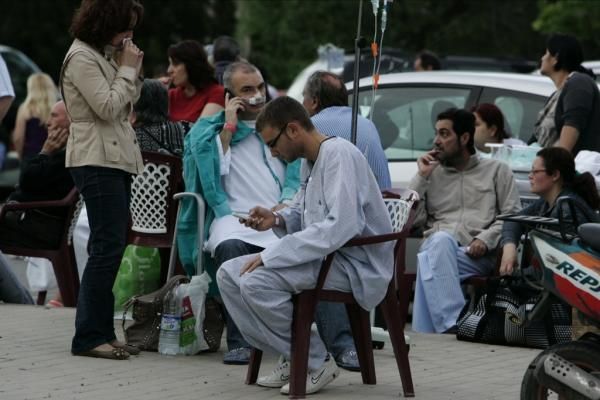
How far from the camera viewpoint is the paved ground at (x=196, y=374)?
705cm

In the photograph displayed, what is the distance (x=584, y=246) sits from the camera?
5918mm

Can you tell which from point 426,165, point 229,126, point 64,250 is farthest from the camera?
point 64,250

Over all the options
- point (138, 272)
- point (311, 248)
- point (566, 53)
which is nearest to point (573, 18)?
point (566, 53)

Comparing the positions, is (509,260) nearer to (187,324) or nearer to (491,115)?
(491,115)

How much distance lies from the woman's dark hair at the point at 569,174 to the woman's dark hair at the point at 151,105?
2.23 m

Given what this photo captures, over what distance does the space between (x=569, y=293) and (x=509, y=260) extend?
11.0ft

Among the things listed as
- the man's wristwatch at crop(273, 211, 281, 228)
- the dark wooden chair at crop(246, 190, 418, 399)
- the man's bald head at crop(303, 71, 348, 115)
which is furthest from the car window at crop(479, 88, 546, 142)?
the man's wristwatch at crop(273, 211, 281, 228)

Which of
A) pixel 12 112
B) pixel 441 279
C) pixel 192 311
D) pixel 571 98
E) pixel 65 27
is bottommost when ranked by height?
pixel 12 112

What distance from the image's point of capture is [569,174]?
9062 mm

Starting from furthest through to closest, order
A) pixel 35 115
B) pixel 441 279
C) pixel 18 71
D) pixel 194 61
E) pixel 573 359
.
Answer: pixel 18 71 < pixel 35 115 < pixel 194 61 < pixel 441 279 < pixel 573 359

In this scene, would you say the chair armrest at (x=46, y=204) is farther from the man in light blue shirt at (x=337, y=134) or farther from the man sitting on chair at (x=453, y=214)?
the man sitting on chair at (x=453, y=214)

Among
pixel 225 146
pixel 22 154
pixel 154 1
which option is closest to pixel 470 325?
pixel 225 146

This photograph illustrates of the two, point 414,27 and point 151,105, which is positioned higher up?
point 151,105

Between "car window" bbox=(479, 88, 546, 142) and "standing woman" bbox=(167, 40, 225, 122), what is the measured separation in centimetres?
207
